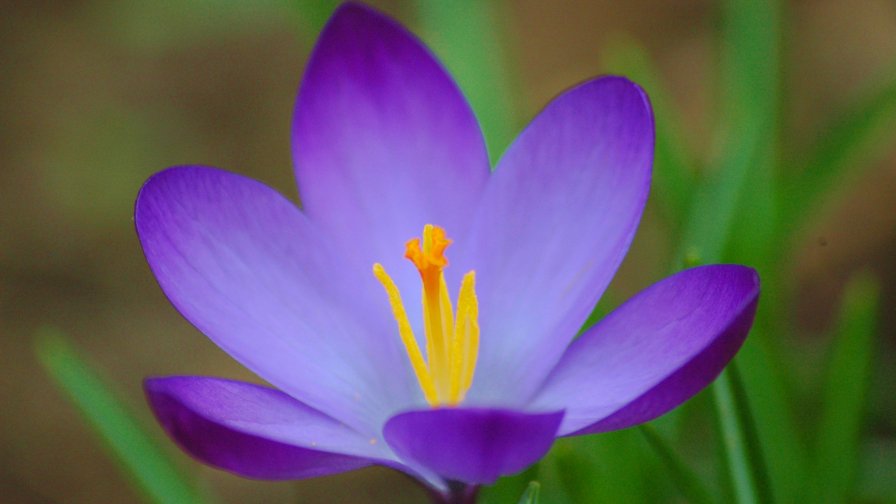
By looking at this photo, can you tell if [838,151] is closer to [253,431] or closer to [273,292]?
[273,292]

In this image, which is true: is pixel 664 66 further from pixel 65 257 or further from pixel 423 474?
pixel 423 474

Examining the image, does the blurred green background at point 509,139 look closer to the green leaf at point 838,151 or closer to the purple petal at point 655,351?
the green leaf at point 838,151

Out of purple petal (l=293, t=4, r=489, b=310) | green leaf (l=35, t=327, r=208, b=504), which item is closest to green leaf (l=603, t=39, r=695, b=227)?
purple petal (l=293, t=4, r=489, b=310)

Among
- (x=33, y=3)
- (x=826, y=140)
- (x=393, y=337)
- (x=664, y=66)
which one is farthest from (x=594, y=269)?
(x=33, y=3)

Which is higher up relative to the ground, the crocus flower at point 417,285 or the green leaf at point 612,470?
the crocus flower at point 417,285

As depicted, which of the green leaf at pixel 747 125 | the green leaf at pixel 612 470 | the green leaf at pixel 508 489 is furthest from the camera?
the green leaf at pixel 747 125

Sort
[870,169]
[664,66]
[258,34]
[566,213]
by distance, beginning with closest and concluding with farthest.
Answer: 1. [566,213]
2. [870,169]
3. [664,66]
4. [258,34]

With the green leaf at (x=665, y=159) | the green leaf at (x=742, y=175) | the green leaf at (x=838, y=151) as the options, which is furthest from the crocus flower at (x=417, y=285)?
the green leaf at (x=838, y=151)
